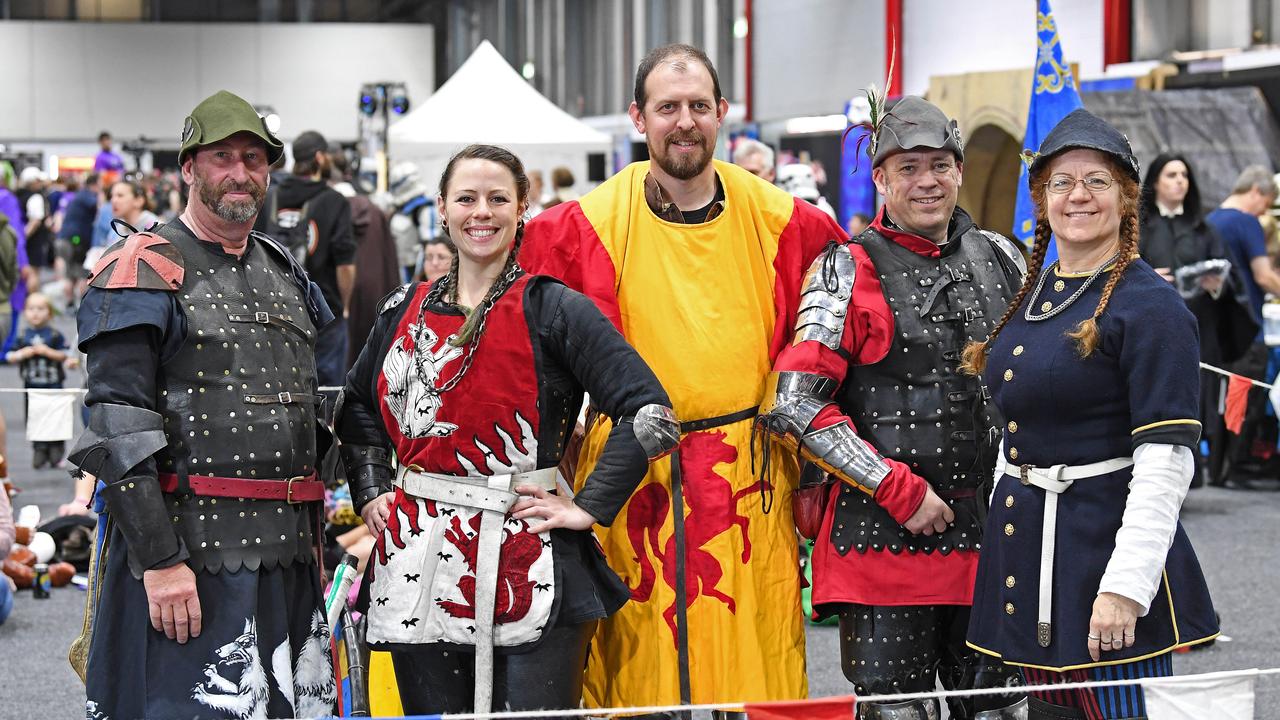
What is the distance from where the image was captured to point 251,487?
2730 millimetres

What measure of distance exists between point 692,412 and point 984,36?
456 inches

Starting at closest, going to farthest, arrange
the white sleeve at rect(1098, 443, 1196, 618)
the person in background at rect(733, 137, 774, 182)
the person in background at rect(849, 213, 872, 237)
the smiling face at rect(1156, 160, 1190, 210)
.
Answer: the white sleeve at rect(1098, 443, 1196, 618), the smiling face at rect(1156, 160, 1190, 210), the person in background at rect(733, 137, 774, 182), the person in background at rect(849, 213, 872, 237)

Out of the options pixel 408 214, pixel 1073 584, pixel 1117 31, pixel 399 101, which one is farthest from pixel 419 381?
pixel 399 101

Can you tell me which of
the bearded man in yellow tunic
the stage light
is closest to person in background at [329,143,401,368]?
the bearded man in yellow tunic

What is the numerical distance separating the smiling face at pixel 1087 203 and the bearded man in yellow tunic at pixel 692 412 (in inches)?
25.2

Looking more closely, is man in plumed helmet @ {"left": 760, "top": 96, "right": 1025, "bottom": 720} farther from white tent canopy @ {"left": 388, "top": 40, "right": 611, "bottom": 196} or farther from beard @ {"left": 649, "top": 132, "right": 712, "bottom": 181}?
white tent canopy @ {"left": 388, "top": 40, "right": 611, "bottom": 196}

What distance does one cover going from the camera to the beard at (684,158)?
9.66ft

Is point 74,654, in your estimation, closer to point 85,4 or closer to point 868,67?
point 868,67

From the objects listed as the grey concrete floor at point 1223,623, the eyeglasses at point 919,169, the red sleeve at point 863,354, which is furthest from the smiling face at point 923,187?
the grey concrete floor at point 1223,623

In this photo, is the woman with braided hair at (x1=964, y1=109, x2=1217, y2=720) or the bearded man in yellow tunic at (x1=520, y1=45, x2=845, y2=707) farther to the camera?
the bearded man in yellow tunic at (x1=520, y1=45, x2=845, y2=707)

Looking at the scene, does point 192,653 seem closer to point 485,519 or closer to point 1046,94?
point 485,519

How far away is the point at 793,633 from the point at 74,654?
1412 millimetres

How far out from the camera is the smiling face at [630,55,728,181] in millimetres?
2930

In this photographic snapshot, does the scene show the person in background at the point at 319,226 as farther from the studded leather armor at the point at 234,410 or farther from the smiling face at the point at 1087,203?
the smiling face at the point at 1087,203
